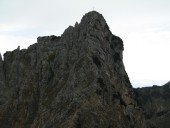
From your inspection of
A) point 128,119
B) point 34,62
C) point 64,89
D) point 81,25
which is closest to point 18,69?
point 34,62

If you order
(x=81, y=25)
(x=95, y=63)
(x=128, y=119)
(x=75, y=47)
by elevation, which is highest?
(x=81, y=25)

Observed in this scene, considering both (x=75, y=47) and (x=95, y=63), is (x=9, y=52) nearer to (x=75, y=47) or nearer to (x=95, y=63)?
(x=75, y=47)

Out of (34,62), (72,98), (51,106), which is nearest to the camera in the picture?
(72,98)

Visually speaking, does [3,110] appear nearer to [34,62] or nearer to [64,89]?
[34,62]

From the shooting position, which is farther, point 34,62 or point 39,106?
point 34,62

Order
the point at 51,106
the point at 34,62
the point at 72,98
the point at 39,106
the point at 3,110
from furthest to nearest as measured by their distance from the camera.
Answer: the point at 34,62 → the point at 3,110 → the point at 39,106 → the point at 51,106 → the point at 72,98

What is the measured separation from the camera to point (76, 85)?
57875 mm

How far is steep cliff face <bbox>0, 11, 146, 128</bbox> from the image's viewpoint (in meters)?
54.2

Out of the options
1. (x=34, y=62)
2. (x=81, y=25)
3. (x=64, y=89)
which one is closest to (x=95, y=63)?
(x=64, y=89)

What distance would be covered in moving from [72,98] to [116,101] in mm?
8997

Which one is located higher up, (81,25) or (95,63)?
(81,25)

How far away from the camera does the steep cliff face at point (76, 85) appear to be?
5422 cm

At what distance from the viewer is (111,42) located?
252 feet

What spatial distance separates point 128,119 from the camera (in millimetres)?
61375
